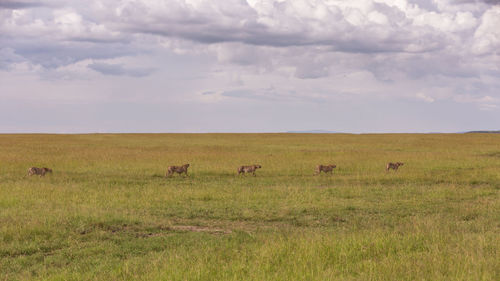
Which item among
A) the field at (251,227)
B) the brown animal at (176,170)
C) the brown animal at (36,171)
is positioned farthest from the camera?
the brown animal at (176,170)

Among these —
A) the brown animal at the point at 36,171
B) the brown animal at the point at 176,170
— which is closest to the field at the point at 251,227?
Answer: the brown animal at the point at 36,171

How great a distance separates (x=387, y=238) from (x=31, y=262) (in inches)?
261

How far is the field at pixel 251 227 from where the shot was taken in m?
7.36

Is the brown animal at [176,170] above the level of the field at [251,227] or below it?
above

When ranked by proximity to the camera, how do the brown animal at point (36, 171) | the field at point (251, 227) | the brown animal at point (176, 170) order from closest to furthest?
the field at point (251, 227) → the brown animal at point (36, 171) → the brown animal at point (176, 170)

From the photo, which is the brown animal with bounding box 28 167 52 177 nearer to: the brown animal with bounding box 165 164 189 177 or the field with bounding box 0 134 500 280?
the field with bounding box 0 134 500 280

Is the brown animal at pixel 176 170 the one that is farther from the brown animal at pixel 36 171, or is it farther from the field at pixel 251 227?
the brown animal at pixel 36 171

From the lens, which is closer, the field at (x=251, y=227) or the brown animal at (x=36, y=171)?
the field at (x=251, y=227)

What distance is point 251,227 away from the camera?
1177cm

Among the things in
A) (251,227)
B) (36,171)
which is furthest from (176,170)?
(251,227)

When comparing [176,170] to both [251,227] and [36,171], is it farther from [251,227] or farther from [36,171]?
[251,227]

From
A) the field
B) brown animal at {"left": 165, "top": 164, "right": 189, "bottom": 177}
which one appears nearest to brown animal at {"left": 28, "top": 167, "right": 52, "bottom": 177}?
the field

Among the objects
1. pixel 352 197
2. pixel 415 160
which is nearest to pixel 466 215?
pixel 352 197

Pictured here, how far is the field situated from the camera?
736 centimetres
